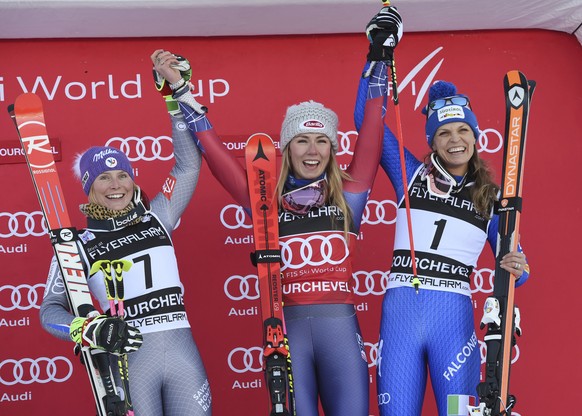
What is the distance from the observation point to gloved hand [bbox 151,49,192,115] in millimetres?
4074

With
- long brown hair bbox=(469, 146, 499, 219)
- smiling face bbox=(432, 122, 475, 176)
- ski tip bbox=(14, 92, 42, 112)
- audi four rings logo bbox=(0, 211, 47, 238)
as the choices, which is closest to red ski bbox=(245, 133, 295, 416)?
smiling face bbox=(432, 122, 475, 176)

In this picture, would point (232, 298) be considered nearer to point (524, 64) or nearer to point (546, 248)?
point (546, 248)

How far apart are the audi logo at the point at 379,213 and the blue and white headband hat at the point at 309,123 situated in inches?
38.7

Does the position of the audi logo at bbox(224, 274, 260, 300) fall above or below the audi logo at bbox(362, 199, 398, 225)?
below

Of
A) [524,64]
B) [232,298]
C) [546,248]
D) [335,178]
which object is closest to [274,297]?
[335,178]

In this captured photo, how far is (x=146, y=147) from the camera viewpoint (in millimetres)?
5012

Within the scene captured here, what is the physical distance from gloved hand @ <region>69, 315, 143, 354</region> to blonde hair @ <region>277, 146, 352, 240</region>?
0.93 meters

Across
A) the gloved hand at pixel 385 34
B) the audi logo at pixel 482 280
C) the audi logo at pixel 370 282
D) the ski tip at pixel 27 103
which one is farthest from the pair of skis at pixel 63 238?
the audi logo at pixel 482 280

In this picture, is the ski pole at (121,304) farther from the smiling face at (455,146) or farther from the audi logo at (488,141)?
the audi logo at (488,141)

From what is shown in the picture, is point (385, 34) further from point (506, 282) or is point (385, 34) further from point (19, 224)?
point (19, 224)

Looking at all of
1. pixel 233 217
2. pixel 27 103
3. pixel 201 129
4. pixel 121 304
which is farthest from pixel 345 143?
pixel 121 304

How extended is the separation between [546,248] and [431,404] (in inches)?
42.2

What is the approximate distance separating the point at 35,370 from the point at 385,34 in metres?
2.54

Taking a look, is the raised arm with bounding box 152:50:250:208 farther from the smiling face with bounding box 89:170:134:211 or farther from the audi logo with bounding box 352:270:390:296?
the audi logo with bounding box 352:270:390:296
